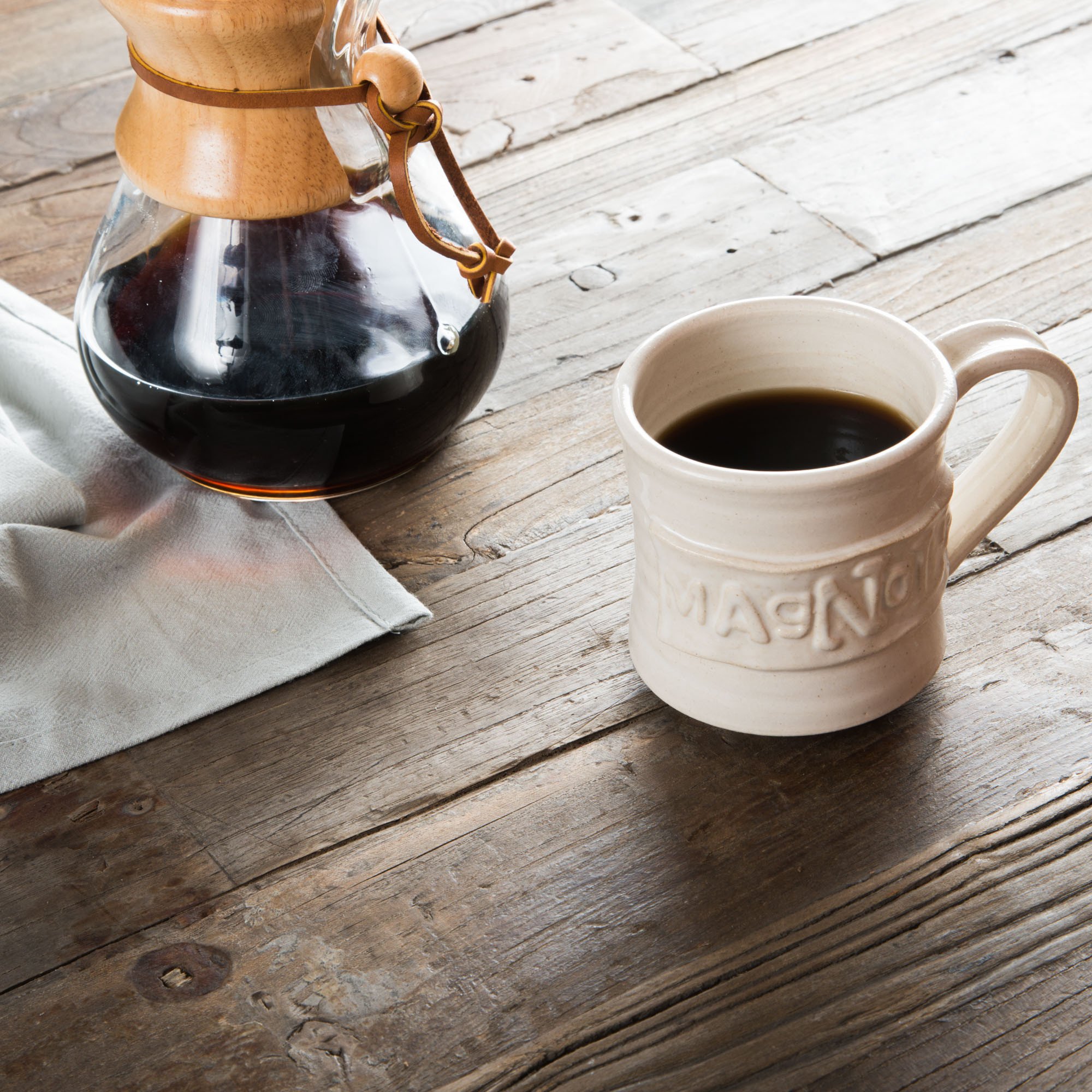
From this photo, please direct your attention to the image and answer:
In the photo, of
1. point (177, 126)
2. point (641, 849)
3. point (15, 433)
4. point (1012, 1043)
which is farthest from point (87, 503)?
point (1012, 1043)

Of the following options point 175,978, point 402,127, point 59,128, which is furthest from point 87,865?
point 59,128

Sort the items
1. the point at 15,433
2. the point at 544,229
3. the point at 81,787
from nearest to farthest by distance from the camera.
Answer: the point at 81,787 → the point at 15,433 → the point at 544,229

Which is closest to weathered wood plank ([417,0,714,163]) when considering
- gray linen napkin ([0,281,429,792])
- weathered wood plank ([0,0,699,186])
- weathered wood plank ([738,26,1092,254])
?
weathered wood plank ([0,0,699,186])

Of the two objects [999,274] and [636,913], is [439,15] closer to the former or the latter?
[999,274]

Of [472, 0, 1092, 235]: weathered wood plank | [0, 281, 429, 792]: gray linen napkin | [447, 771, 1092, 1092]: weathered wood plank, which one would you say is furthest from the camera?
[472, 0, 1092, 235]: weathered wood plank

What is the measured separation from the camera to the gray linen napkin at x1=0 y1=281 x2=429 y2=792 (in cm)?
48

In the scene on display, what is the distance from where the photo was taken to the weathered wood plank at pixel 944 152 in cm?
69

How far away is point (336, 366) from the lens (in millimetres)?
496

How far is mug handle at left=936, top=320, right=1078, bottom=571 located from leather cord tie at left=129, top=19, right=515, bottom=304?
0.17 metres

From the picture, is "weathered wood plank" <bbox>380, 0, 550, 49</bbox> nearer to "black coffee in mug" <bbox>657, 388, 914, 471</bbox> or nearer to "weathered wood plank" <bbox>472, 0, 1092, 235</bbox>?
"weathered wood plank" <bbox>472, 0, 1092, 235</bbox>

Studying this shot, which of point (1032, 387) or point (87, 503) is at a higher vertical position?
point (1032, 387)

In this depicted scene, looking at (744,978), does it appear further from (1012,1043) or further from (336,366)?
(336,366)

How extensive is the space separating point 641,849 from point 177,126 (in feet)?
0.99

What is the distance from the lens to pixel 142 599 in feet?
1.70
